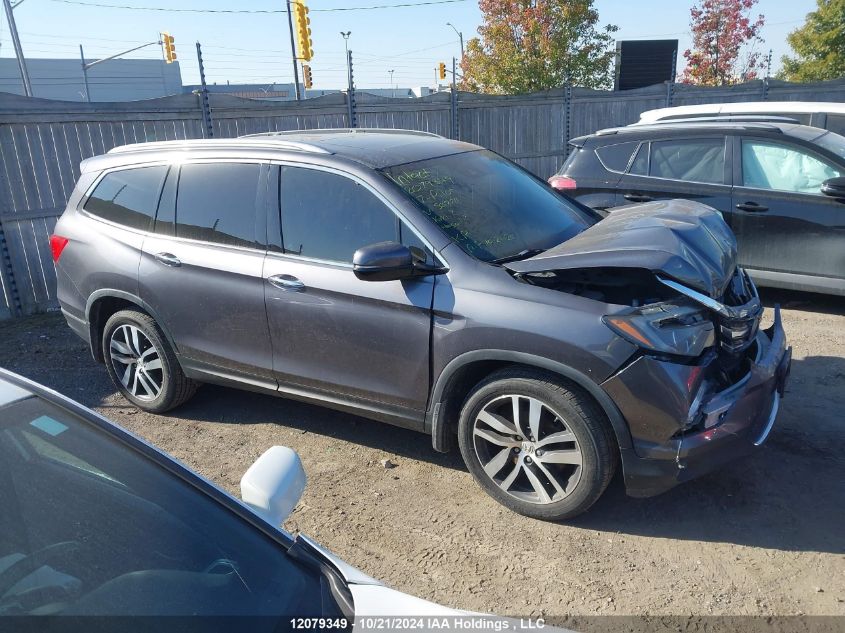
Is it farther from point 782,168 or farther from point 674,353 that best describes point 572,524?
point 782,168

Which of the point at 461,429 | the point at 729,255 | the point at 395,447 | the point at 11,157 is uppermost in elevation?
the point at 11,157

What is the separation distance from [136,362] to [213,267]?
3.84ft

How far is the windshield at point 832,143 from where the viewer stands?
20.1 ft

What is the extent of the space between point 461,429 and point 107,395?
323 cm

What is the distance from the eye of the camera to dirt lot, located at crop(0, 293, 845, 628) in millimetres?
2906

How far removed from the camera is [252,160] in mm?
4215

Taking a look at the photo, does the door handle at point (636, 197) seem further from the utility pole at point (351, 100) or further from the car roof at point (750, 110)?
the utility pole at point (351, 100)

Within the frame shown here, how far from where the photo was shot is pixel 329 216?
12.8ft

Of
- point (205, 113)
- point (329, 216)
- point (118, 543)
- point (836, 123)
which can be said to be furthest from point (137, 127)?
point (836, 123)

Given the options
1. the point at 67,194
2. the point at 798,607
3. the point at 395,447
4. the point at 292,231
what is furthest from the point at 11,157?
the point at 798,607

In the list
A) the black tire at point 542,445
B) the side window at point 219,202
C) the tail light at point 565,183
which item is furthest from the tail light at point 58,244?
the tail light at point 565,183

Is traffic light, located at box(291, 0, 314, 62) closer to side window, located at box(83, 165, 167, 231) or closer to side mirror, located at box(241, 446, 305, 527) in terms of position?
side window, located at box(83, 165, 167, 231)

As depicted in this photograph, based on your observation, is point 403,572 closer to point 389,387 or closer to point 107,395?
point 389,387

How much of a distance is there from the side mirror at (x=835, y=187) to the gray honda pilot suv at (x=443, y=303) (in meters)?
2.36
